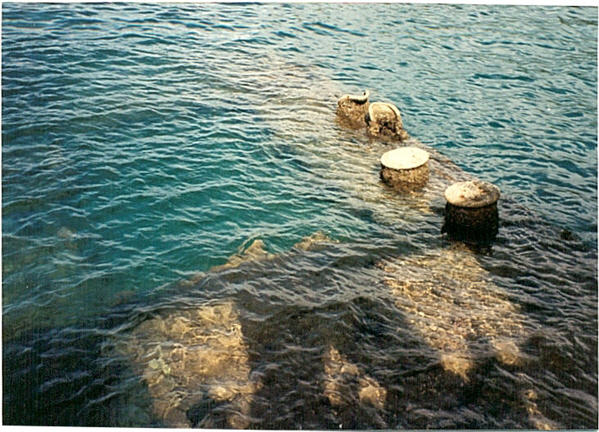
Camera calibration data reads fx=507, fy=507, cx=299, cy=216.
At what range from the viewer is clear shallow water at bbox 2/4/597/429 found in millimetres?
7020

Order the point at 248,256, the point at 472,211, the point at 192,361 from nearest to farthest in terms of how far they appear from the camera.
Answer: the point at 192,361 < the point at 248,256 < the point at 472,211

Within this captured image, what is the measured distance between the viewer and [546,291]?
890cm

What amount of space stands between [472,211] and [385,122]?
487cm

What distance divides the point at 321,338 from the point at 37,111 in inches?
377

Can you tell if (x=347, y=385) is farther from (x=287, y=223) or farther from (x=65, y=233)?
(x=65, y=233)

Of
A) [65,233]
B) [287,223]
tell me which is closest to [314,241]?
[287,223]

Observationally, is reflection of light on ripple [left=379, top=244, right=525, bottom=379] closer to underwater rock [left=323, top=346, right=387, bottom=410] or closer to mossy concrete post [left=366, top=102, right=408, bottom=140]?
underwater rock [left=323, top=346, right=387, bottom=410]

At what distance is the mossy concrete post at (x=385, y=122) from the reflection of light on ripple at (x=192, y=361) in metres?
7.65

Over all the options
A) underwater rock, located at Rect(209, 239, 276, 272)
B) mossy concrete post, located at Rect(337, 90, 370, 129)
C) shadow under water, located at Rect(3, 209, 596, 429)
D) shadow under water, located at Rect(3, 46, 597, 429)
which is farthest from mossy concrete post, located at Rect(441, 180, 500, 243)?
mossy concrete post, located at Rect(337, 90, 370, 129)

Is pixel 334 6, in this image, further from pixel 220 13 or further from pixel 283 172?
pixel 283 172

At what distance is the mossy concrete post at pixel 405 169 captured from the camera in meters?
11.6

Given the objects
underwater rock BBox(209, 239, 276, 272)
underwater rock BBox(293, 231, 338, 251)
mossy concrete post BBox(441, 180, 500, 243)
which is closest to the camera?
underwater rock BBox(209, 239, 276, 272)

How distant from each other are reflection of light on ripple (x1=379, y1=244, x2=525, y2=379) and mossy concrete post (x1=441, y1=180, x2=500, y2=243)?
42cm

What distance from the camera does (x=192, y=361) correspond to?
24.1 ft
